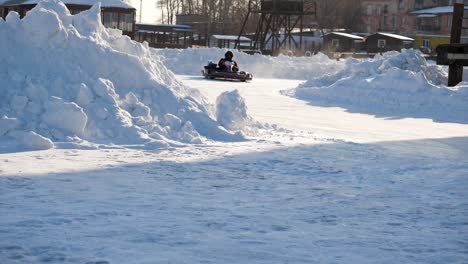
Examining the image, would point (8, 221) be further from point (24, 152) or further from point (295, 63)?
point (295, 63)

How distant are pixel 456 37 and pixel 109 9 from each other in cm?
3356

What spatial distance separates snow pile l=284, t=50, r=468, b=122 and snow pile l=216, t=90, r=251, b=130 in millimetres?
7083

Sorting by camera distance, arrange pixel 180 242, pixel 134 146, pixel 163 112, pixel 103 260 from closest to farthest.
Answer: pixel 103 260
pixel 180 242
pixel 134 146
pixel 163 112

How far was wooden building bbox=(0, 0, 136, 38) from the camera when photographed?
175ft

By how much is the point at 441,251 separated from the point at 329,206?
5.70 ft

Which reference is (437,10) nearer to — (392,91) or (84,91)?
(392,91)

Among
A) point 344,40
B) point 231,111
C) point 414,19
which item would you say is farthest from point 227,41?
point 231,111

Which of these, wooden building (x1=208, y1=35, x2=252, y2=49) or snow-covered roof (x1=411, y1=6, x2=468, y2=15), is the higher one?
snow-covered roof (x1=411, y1=6, x2=468, y2=15)

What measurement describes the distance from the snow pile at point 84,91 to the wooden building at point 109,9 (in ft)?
135

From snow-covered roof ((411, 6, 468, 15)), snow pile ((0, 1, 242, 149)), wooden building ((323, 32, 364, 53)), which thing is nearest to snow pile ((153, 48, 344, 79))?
snow pile ((0, 1, 242, 149))

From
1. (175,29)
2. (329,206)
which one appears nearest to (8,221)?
(329,206)

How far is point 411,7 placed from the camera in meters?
94.8

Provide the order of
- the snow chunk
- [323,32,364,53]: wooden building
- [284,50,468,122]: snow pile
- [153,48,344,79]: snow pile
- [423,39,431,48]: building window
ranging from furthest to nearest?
[423,39,431,48]: building window → [323,32,364,53]: wooden building → [153,48,344,79]: snow pile → [284,50,468,122]: snow pile → the snow chunk

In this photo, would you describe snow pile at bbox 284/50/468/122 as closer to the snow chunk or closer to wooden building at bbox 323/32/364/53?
the snow chunk
